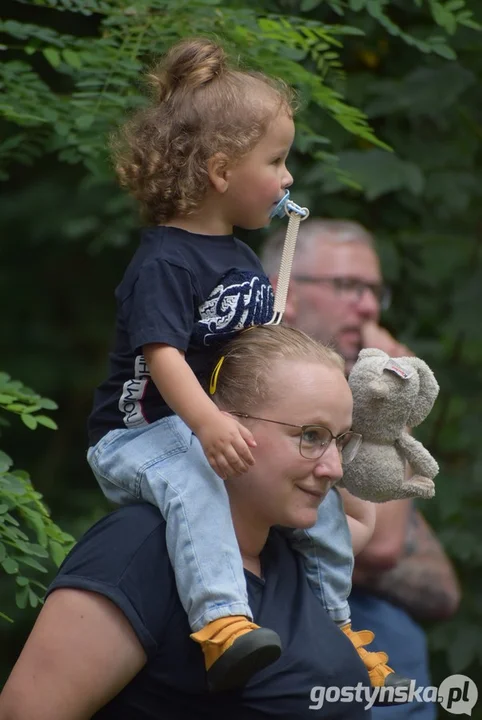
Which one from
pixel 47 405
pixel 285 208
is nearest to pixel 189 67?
pixel 285 208

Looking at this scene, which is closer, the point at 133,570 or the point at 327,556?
the point at 133,570

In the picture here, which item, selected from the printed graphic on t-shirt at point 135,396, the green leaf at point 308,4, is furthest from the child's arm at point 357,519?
the green leaf at point 308,4

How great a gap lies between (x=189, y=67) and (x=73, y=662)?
1025 millimetres

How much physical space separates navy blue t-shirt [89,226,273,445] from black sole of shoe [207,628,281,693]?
417 millimetres

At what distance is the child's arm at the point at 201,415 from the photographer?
186cm

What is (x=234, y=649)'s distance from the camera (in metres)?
1.84

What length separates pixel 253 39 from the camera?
2.90m

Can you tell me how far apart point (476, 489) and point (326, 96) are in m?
1.67

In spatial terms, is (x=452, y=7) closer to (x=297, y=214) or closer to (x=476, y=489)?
(x=297, y=214)

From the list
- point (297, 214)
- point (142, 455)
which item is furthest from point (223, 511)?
point (297, 214)

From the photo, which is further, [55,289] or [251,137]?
[55,289]

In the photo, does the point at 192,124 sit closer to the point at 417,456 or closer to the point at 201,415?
the point at 201,415

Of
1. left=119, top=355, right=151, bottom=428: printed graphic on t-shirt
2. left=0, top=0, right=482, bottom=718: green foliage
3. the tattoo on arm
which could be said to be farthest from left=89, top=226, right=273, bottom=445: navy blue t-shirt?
the tattoo on arm

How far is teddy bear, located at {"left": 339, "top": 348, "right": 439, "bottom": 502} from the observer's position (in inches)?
82.0
